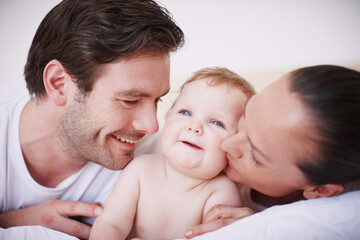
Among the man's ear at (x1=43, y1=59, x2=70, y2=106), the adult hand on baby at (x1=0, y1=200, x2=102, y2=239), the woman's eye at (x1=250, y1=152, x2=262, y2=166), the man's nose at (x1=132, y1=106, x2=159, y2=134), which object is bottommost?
the adult hand on baby at (x1=0, y1=200, x2=102, y2=239)

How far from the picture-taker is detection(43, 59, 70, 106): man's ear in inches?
46.3

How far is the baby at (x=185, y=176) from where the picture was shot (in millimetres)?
1007

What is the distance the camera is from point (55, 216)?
1.18m

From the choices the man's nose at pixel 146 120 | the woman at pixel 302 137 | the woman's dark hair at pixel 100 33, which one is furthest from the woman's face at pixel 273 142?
the woman's dark hair at pixel 100 33

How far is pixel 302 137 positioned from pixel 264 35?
5.81 feet

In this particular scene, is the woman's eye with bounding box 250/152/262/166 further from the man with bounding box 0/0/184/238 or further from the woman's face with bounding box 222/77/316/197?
the man with bounding box 0/0/184/238

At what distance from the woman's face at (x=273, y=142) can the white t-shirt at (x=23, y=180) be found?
2.52 ft

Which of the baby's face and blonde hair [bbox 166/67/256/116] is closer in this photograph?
the baby's face

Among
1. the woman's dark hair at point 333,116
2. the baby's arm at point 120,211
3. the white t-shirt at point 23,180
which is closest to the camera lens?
the woman's dark hair at point 333,116

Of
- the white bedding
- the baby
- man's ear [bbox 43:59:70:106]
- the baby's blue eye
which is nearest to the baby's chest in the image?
the baby

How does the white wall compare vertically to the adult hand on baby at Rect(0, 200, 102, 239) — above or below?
above

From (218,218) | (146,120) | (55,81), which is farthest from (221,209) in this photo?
(55,81)

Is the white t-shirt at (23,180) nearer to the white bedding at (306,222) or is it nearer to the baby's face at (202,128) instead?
the baby's face at (202,128)

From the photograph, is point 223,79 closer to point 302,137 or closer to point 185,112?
point 185,112
